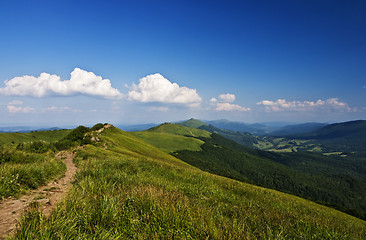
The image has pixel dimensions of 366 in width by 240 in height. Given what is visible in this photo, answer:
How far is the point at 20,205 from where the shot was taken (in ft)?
18.2

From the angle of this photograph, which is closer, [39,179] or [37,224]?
[37,224]

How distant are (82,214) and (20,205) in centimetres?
358

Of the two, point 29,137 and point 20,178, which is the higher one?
point 20,178

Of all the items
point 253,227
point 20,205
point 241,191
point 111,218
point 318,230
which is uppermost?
point 111,218

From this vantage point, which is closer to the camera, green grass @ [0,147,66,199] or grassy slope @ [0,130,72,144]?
green grass @ [0,147,66,199]

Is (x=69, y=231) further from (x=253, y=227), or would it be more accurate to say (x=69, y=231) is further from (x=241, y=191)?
(x=241, y=191)

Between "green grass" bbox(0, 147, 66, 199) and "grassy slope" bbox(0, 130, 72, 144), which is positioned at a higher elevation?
"green grass" bbox(0, 147, 66, 199)

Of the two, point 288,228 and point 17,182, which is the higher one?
point 17,182

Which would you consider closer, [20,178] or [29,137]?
[20,178]

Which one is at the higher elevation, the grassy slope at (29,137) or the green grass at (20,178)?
the green grass at (20,178)

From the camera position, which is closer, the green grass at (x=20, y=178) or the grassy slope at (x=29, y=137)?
the green grass at (x=20, y=178)

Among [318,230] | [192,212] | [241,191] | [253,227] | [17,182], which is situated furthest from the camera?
[241,191]

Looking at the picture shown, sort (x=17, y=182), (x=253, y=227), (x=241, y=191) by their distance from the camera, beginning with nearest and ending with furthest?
(x=253, y=227), (x=17, y=182), (x=241, y=191)

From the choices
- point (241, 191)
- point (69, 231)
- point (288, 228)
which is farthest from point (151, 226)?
point (241, 191)
